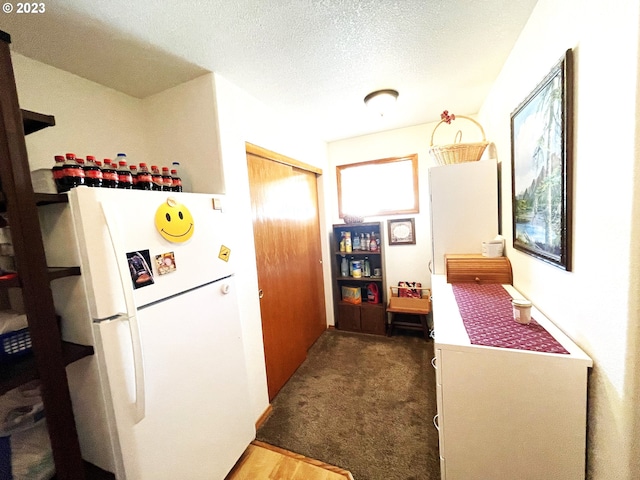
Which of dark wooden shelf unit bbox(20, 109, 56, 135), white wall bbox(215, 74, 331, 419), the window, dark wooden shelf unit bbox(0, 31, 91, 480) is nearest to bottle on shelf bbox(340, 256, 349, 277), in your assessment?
the window

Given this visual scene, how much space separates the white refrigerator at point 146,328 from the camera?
0.87 metres

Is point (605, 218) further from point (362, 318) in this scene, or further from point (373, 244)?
point (362, 318)

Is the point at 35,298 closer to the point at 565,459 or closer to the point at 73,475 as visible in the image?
the point at 73,475

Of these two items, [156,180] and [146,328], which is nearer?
[146,328]

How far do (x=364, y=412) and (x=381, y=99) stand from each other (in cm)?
232

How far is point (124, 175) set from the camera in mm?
1110

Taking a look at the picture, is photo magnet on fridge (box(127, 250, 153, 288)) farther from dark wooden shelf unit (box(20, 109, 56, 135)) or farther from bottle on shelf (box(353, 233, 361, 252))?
bottle on shelf (box(353, 233, 361, 252))

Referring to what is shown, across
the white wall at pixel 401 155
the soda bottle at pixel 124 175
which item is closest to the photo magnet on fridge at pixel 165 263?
the soda bottle at pixel 124 175

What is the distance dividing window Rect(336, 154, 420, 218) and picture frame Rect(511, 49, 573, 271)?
4.46 ft

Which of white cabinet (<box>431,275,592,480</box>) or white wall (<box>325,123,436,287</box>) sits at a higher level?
white wall (<box>325,123,436,287</box>)

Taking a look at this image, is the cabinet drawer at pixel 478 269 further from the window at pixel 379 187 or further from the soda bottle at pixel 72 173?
the soda bottle at pixel 72 173

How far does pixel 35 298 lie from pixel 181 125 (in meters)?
1.23

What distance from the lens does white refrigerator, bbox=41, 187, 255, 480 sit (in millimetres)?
869

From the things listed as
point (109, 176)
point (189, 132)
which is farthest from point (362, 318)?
point (109, 176)
